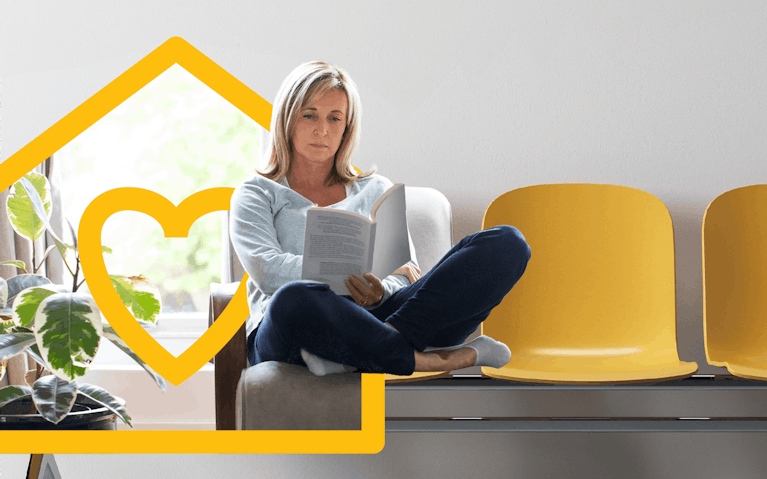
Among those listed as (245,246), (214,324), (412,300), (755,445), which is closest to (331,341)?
(412,300)

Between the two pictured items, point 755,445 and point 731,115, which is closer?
point 755,445

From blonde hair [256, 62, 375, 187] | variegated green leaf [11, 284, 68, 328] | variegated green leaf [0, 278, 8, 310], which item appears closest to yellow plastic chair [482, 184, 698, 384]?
blonde hair [256, 62, 375, 187]

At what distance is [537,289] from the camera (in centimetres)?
148

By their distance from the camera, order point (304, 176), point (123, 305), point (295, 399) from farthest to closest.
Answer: point (123, 305) < point (304, 176) < point (295, 399)

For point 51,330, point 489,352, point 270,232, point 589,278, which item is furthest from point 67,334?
point 589,278

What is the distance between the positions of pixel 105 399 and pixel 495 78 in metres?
1.32

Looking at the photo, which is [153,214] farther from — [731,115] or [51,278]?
[731,115]

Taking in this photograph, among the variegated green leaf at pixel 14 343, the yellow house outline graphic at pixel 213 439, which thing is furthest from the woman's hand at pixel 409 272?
the variegated green leaf at pixel 14 343

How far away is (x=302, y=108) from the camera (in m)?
1.18

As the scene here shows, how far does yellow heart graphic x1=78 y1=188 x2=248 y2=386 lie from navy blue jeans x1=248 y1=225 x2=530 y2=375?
0.27 m

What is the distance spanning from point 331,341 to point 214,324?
41 centimetres

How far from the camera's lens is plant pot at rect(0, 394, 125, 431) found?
48.4 inches

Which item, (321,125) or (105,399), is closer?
(321,125)

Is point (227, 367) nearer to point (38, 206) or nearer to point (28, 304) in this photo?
point (28, 304)
